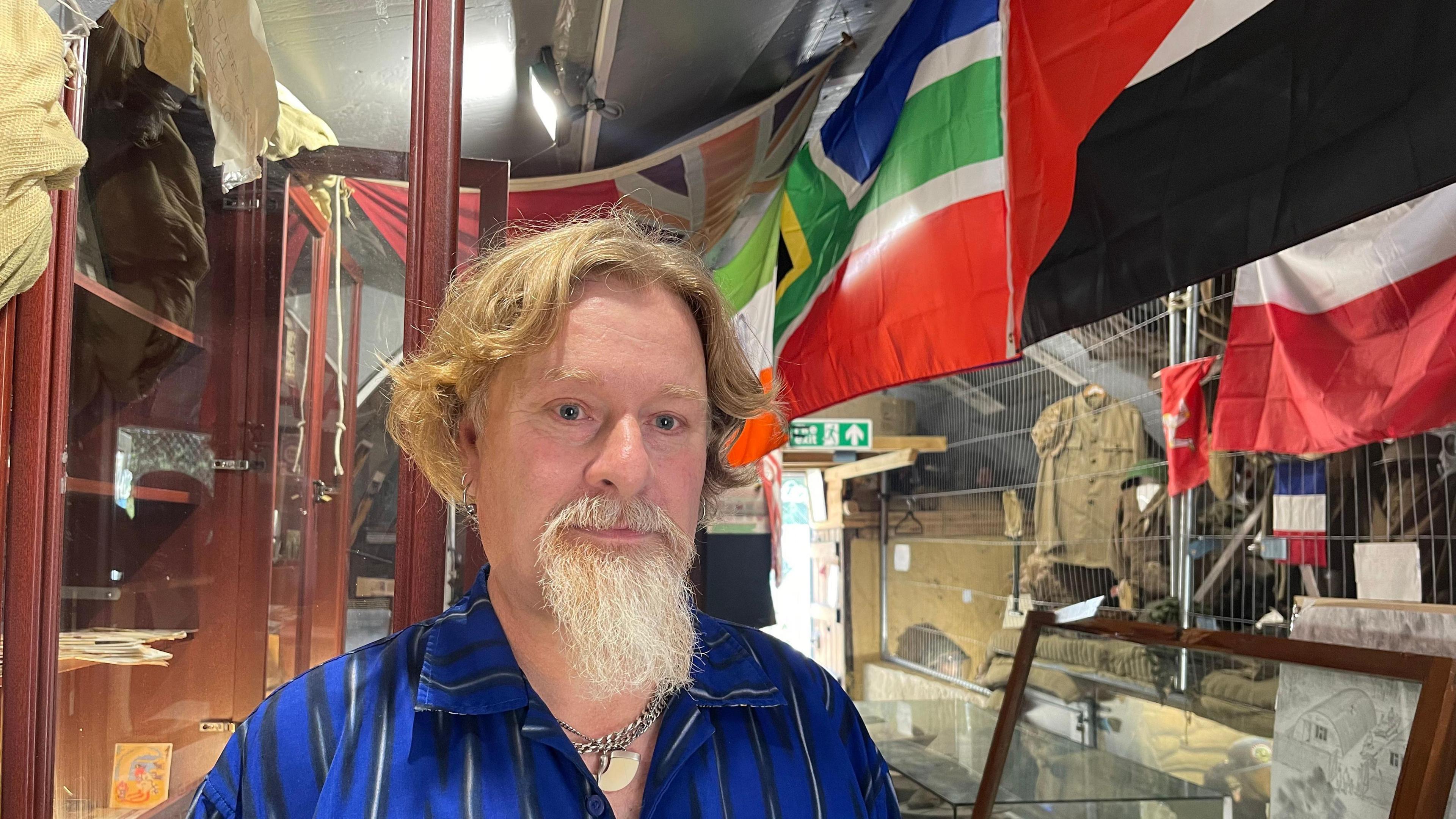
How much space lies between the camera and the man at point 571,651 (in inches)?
38.6

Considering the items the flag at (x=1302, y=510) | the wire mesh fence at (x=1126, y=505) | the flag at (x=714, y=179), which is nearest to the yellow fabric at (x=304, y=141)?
the flag at (x=714, y=179)

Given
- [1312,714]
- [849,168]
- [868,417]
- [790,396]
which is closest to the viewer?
[1312,714]

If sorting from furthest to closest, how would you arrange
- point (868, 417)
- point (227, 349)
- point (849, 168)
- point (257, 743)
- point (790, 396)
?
point (868, 417), point (790, 396), point (849, 168), point (227, 349), point (257, 743)

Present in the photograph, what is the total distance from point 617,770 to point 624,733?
0.13 feet

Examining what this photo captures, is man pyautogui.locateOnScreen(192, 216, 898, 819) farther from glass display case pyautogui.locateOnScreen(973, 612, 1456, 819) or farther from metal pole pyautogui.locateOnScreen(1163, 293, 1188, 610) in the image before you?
metal pole pyautogui.locateOnScreen(1163, 293, 1188, 610)

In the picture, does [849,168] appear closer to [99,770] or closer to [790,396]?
[790,396]

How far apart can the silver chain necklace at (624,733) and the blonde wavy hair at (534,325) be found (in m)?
0.33

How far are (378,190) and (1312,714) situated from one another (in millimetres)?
1697

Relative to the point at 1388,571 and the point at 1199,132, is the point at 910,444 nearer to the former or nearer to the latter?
the point at 1388,571

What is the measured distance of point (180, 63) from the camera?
1.35 metres

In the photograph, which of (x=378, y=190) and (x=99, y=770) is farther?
(x=378, y=190)

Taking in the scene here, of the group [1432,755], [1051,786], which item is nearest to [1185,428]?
[1051,786]

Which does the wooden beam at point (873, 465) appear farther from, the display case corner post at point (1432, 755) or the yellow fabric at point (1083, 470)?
the display case corner post at point (1432, 755)

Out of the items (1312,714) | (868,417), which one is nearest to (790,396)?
(1312,714)
